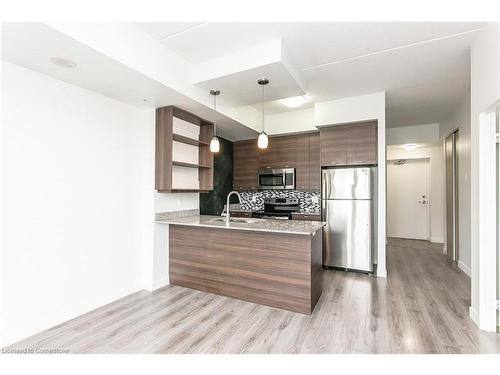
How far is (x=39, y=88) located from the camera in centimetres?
238

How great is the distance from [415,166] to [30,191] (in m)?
7.90

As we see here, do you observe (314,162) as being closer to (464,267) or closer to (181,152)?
(181,152)

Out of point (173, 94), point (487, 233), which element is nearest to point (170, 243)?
point (173, 94)

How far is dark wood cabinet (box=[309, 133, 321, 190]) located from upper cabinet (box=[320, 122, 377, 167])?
1.33 feet

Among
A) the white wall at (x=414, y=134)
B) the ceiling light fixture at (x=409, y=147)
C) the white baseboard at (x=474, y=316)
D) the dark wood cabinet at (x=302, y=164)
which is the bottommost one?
the white baseboard at (x=474, y=316)

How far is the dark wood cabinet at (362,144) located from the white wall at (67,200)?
3.07 m

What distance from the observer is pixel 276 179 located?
505cm

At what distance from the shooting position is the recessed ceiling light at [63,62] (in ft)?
7.05

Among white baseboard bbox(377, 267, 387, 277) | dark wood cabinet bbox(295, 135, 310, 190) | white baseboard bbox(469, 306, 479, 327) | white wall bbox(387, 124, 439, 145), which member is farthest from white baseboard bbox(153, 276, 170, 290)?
white wall bbox(387, 124, 439, 145)

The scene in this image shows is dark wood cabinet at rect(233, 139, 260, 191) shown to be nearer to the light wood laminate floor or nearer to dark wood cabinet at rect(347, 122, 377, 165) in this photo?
dark wood cabinet at rect(347, 122, 377, 165)

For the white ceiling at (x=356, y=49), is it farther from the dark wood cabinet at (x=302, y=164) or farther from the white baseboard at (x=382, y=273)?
the white baseboard at (x=382, y=273)

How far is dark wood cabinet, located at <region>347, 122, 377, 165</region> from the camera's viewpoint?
3.95 meters

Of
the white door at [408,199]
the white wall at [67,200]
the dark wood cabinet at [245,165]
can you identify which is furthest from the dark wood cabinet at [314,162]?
the white door at [408,199]

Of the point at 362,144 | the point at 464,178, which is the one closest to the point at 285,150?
the point at 362,144
